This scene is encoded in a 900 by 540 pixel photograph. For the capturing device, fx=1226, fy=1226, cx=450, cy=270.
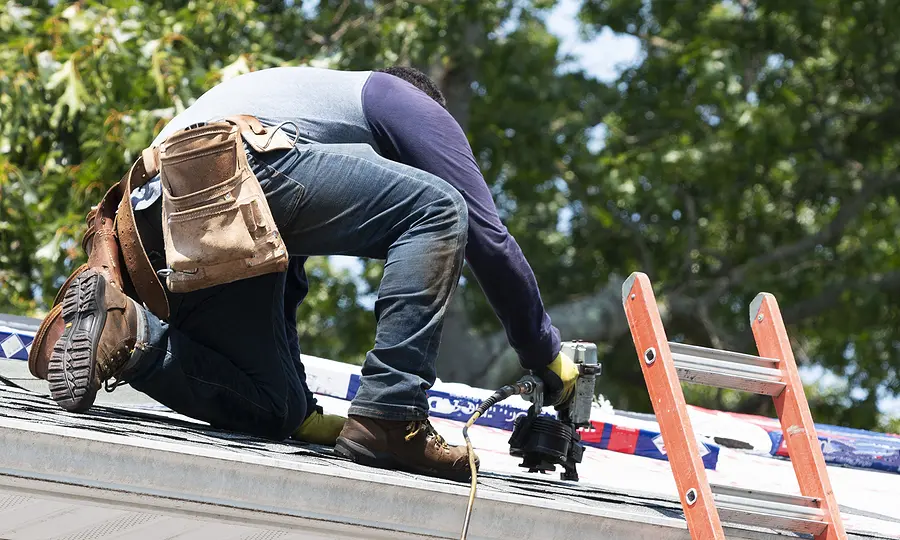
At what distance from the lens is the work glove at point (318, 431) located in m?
3.27

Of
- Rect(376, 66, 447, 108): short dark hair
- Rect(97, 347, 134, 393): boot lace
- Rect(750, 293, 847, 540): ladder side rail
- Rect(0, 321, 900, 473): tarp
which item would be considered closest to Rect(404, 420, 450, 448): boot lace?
Rect(97, 347, 134, 393): boot lace

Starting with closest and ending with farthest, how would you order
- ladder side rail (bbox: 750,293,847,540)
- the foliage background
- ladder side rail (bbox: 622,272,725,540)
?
ladder side rail (bbox: 622,272,725,540)
ladder side rail (bbox: 750,293,847,540)
the foliage background

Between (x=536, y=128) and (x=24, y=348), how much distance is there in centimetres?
752

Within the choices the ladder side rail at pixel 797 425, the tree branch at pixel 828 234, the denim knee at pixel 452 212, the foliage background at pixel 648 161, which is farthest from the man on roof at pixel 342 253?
the tree branch at pixel 828 234

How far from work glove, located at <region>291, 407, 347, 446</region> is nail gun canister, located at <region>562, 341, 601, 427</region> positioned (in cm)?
62

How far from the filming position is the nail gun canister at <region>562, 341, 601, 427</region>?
3.18m

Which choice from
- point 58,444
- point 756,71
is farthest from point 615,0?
point 58,444

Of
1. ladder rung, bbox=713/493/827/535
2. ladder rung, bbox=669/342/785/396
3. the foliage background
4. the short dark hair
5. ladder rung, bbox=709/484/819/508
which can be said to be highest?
the foliage background

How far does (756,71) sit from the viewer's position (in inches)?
502

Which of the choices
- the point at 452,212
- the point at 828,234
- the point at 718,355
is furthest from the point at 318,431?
the point at 828,234

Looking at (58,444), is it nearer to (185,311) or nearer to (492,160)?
(185,311)

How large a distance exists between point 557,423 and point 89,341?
1169mm

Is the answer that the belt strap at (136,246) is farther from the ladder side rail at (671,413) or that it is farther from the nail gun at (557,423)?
the ladder side rail at (671,413)

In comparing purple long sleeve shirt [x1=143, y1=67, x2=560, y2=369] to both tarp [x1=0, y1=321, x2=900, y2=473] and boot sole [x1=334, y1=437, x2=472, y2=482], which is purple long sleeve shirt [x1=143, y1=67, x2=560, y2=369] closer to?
boot sole [x1=334, y1=437, x2=472, y2=482]
